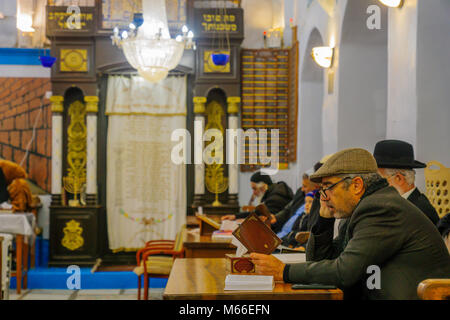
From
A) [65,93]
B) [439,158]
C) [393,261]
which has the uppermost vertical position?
[65,93]

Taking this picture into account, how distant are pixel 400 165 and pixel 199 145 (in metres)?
5.42

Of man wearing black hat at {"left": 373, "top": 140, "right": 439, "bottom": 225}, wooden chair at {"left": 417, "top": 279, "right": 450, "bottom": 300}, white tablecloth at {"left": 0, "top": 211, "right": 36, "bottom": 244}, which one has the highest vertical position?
man wearing black hat at {"left": 373, "top": 140, "right": 439, "bottom": 225}

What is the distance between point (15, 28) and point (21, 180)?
2528 millimetres

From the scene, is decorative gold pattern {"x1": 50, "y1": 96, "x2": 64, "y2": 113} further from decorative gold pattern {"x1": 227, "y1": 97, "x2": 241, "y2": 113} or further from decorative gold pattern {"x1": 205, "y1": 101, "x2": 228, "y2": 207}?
decorative gold pattern {"x1": 227, "y1": 97, "x2": 241, "y2": 113}

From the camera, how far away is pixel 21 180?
26.4ft

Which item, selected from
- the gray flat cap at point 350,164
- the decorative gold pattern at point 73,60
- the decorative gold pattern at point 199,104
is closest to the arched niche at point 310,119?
the decorative gold pattern at point 199,104

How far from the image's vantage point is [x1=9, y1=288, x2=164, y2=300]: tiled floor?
7117mm

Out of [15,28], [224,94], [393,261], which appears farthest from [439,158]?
[15,28]

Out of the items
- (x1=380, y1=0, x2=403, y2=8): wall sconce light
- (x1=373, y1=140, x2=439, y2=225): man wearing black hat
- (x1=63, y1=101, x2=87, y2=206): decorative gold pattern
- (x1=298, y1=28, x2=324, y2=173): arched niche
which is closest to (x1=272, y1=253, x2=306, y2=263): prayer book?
(x1=373, y1=140, x2=439, y2=225): man wearing black hat

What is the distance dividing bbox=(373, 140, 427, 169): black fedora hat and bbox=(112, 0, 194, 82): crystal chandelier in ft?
12.4

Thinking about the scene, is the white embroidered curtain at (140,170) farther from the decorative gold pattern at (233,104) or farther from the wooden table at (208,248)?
the wooden table at (208,248)

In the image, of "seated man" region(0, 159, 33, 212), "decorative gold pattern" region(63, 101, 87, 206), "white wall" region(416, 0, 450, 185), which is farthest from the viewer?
"decorative gold pattern" region(63, 101, 87, 206)

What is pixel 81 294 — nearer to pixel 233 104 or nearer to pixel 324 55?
pixel 233 104
